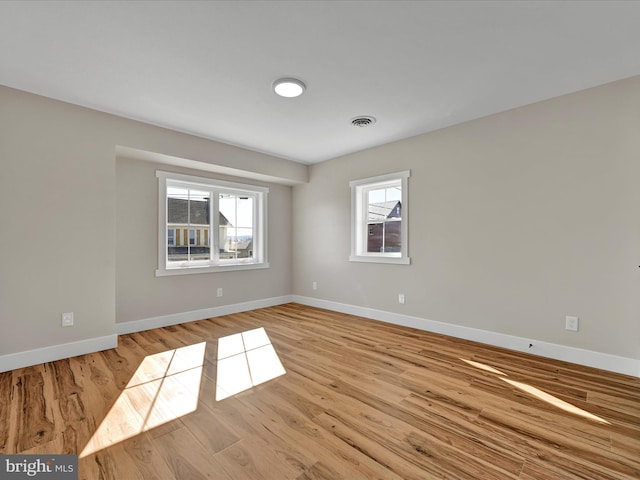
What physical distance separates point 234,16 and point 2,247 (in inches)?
112

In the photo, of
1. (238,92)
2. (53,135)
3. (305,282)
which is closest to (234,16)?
(238,92)

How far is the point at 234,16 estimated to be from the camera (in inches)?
73.9

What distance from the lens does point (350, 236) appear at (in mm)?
4750

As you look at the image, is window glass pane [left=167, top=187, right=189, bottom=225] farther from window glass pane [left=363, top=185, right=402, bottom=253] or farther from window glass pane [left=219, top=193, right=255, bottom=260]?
window glass pane [left=363, top=185, right=402, bottom=253]

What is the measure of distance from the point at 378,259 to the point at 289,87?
2.61m

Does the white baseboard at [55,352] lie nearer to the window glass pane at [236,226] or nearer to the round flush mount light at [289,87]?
the window glass pane at [236,226]

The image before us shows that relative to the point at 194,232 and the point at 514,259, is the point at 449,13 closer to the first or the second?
the point at 514,259

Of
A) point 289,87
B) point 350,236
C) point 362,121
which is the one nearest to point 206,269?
point 350,236

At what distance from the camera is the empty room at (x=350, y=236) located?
1774mm

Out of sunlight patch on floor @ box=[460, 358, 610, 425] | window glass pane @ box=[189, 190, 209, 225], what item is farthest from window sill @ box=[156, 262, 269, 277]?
sunlight patch on floor @ box=[460, 358, 610, 425]

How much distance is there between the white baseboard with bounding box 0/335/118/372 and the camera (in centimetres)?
267

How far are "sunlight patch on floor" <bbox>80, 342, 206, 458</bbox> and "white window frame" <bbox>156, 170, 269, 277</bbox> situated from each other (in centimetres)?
148

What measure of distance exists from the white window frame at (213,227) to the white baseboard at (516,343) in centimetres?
189

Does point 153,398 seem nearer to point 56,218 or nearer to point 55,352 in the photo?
point 55,352
